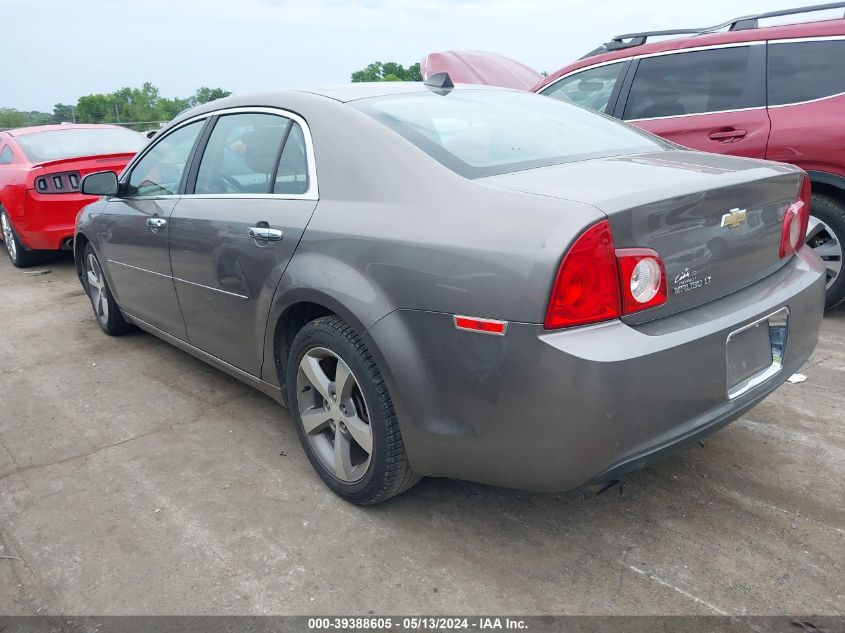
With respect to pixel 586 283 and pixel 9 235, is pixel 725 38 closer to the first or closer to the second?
pixel 586 283

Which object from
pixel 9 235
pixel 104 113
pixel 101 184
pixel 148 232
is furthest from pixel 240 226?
pixel 104 113

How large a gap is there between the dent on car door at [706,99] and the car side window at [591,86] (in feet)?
0.60

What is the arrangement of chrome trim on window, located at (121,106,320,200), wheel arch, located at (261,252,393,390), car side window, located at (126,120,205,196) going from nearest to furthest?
1. wheel arch, located at (261,252,393,390)
2. chrome trim on window, located at (121,106,320,200)
3. car side window, located at (126,120,205,196)

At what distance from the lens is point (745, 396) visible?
2.21 meters

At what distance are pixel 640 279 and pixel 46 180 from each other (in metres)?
6.56

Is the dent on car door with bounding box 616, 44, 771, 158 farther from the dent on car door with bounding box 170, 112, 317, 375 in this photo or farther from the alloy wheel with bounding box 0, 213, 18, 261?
the alloy wheel with bounding box 0, 213, 18, 261

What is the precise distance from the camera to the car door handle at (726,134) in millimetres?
4488

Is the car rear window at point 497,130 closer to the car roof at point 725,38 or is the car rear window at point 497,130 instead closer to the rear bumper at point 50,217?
the car roof at point 725,38

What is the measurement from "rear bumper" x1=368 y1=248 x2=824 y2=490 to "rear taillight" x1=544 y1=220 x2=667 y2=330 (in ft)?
0.14

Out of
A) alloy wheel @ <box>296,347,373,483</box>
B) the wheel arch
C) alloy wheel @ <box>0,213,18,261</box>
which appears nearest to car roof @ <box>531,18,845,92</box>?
the wheel arch

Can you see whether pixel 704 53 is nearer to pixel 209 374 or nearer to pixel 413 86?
pixel 413 86

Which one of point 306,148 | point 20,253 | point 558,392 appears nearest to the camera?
point 558,392

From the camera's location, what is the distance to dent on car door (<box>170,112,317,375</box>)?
2.71 metres

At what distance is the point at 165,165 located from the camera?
12.3ft
